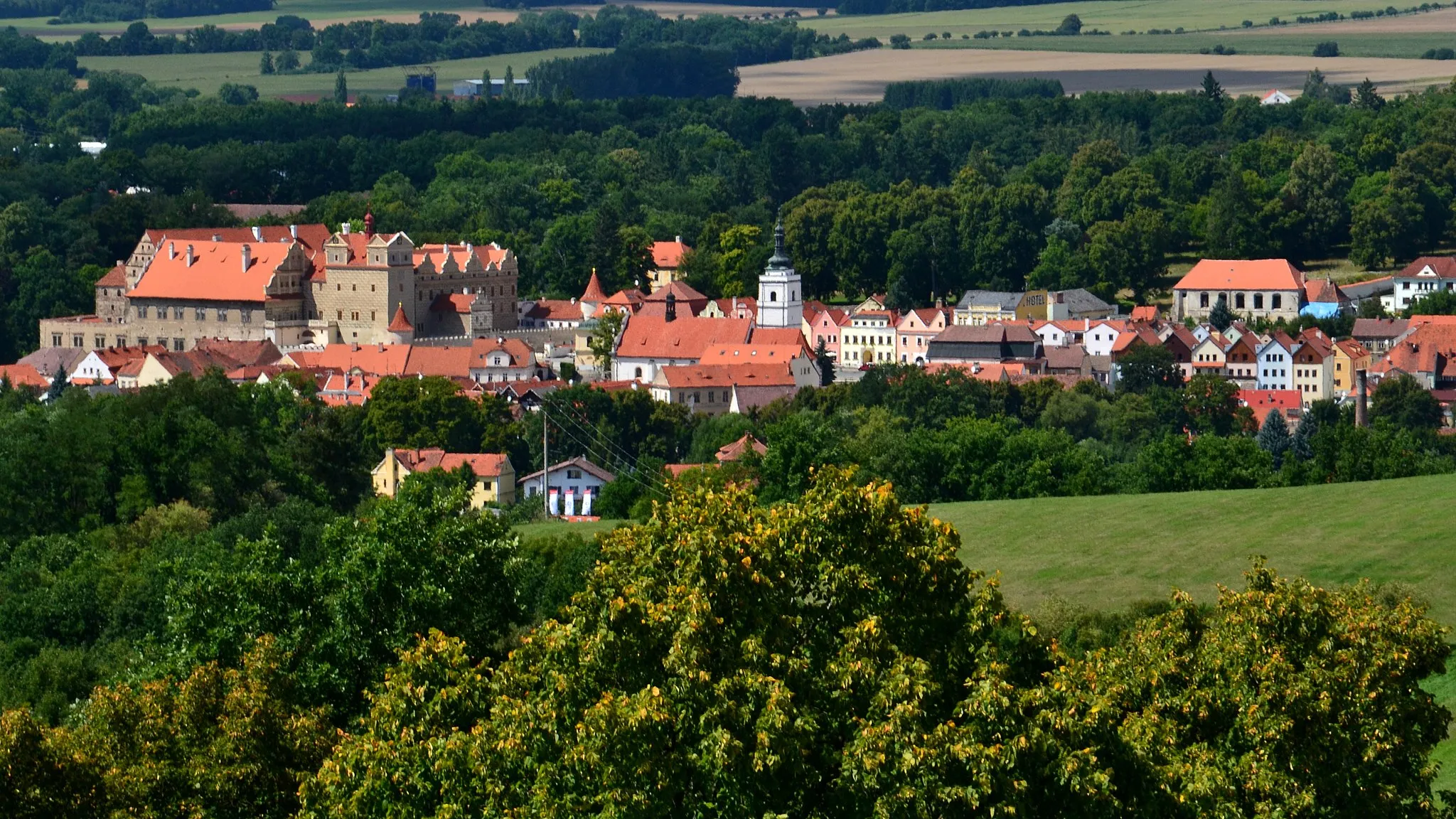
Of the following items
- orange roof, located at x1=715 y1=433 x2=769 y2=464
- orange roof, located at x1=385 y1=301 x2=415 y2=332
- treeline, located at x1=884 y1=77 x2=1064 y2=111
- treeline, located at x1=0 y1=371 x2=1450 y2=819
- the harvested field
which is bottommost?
orange roof, located at x1=715 y1=433 x2=769 y2=464

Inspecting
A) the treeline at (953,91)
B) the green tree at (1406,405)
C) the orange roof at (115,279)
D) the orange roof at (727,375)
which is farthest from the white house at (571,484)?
the treeline at (953,91)

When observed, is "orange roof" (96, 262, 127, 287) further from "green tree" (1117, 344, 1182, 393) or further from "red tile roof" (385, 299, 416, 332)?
"green tree" (1117, 344, 1182, 393)

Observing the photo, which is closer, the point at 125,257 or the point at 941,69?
the point at 125,257

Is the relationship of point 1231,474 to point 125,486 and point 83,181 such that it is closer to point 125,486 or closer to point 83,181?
point 125,486

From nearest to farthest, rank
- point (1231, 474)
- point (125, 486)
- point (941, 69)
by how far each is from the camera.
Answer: point (125, 486) < point (1231, 474) < point (941, 69)

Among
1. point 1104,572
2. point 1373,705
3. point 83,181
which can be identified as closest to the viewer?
point 1373,705

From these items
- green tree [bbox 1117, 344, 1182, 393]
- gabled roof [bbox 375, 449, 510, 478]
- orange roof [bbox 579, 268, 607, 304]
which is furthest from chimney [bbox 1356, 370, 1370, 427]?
orange roof [bbox 579, 268, 607, 304]

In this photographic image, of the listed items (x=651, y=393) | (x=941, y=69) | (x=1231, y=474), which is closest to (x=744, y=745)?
(x=1231, y=474)
